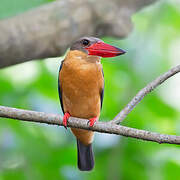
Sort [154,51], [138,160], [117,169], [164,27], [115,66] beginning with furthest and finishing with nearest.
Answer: [164,27] → [154,51] → [115,66] → [138,160] → [117,169]

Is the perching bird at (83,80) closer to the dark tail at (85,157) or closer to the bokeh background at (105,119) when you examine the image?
the dark tail at (85,157)

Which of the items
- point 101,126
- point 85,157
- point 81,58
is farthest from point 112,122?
point 85,157

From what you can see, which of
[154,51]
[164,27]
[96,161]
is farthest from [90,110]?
[164,27]

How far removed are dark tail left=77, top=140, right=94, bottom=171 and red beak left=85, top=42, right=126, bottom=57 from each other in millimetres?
954

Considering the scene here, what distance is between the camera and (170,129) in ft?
12.6

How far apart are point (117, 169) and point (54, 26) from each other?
1.37 m

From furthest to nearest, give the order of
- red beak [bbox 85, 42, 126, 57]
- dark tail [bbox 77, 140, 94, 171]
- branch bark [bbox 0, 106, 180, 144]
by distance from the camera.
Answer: dark tail [bbox 77, 140, 94, 171] < red beak [bbox 85, 42, 126, 57] < branch bark [bbox 0, 106, 180, 144]

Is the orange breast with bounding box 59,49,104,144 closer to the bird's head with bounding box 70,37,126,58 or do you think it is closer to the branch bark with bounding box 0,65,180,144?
the bird's head with bounding box 70,37,126,58

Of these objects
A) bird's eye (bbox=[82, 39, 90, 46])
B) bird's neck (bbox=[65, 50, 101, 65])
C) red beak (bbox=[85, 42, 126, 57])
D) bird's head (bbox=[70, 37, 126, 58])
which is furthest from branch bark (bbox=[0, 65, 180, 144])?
bird's eye (bbox=[82, 39, 90, 46])

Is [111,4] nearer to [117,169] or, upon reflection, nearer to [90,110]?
[90,110]

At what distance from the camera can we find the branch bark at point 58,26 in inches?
130

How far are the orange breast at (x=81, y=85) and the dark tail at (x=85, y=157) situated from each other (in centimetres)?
42

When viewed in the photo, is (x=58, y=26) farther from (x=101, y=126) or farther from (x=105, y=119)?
(x=101, y=126)

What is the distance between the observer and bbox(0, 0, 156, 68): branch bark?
3.30 meters
